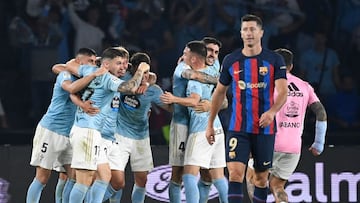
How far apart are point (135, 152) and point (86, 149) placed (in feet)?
3.10

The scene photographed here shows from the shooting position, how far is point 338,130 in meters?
16.6

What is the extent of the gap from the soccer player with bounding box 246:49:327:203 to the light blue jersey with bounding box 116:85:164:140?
1.32 metres

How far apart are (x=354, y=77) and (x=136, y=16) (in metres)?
3.06

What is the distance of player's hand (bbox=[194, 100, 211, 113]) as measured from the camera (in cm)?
1335

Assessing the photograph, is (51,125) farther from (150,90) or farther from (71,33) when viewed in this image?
(71,33)

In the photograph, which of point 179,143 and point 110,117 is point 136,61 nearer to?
point 110,117

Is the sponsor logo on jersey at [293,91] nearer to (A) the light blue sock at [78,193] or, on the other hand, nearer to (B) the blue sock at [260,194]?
(B) the blue sock at [260,194]

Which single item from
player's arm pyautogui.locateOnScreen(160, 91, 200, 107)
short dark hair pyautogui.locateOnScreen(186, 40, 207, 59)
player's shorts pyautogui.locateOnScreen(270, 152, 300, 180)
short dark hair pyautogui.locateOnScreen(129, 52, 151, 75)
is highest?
short dark hair pyautogui.locateOnScreen(186, 40, 207, 59)

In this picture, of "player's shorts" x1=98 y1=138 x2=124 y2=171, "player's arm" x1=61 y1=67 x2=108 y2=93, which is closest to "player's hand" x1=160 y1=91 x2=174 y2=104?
"player's shorts" x1=98 y1=138 x2=124 y2=171

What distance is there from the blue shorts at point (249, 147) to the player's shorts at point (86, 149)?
5.11 ft

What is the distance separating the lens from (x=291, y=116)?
1313cm

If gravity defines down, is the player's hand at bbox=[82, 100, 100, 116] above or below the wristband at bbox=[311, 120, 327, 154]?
above

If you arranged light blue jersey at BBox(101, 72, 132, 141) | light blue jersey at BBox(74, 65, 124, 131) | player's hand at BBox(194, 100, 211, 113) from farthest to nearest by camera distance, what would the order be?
player's hand at BBox(194, 100, 211, 113) < light blue jersey at BBox(101, 72, 132, 141) < light blue jersey at BBox(74, 65, 124, 131)

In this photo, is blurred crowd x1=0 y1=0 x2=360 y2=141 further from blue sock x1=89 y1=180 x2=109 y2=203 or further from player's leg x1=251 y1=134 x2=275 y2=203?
player's leg x1=251 y1=134 x2=275 y2=203
